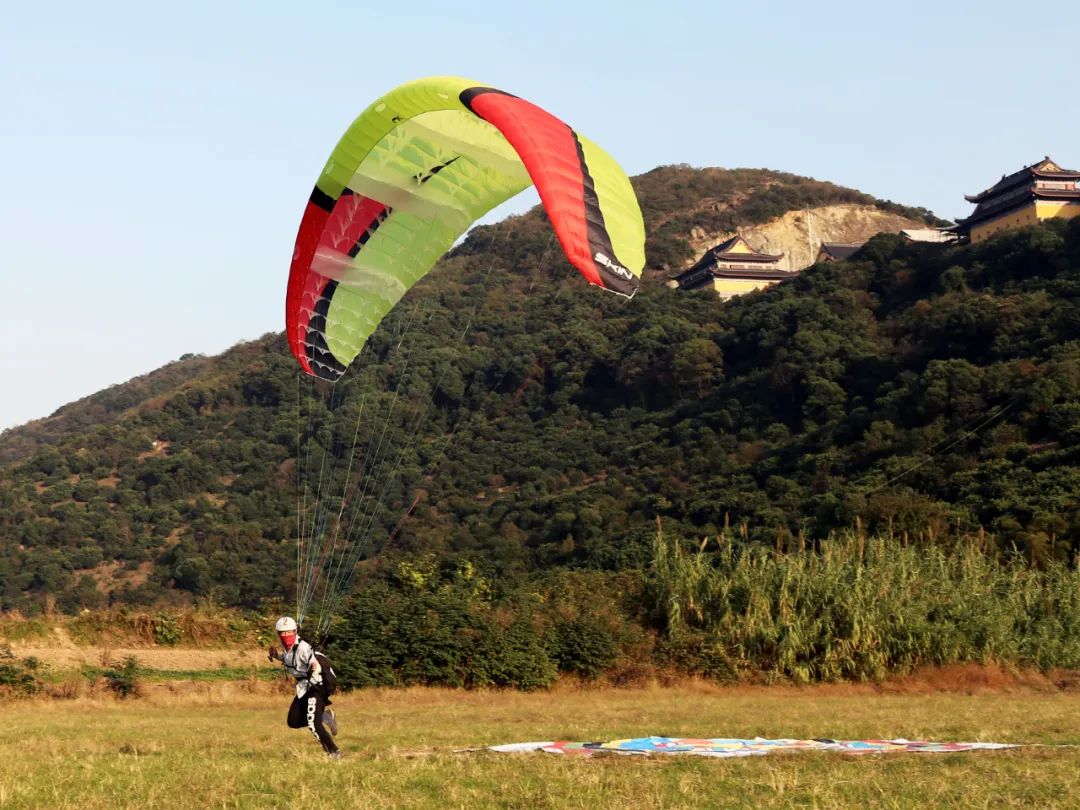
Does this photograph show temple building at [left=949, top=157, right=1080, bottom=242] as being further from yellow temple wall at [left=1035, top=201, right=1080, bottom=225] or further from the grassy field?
the grassy field

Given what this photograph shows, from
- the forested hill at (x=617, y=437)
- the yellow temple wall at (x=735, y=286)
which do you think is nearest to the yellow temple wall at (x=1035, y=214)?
the forested hill at (x=617, y=437)

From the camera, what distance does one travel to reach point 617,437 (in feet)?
157

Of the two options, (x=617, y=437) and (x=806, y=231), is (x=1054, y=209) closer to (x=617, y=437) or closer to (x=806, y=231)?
(x=617, y=437)

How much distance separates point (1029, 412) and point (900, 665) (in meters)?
18.8

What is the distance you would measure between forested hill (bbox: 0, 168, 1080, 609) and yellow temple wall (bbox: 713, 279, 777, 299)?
4.88 metres

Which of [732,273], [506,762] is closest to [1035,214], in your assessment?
[732,273]

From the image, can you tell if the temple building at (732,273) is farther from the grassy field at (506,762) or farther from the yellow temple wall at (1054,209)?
the grassy field at (506,762)

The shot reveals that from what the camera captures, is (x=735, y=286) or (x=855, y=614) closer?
(x=855, y=614)

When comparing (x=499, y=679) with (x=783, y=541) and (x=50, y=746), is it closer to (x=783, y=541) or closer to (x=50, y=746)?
(x=50, y=746)

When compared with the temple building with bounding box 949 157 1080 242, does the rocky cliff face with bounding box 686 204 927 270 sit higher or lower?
higher

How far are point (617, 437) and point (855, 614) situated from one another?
98.5ft

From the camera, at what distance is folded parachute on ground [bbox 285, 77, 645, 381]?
1112 centimetres

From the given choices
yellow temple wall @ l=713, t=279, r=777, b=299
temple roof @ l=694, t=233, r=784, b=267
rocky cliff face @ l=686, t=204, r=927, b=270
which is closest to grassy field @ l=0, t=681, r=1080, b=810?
yellow temple wall @ l=713, t=279, r=777, b=299

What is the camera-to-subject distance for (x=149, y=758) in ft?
28.2
